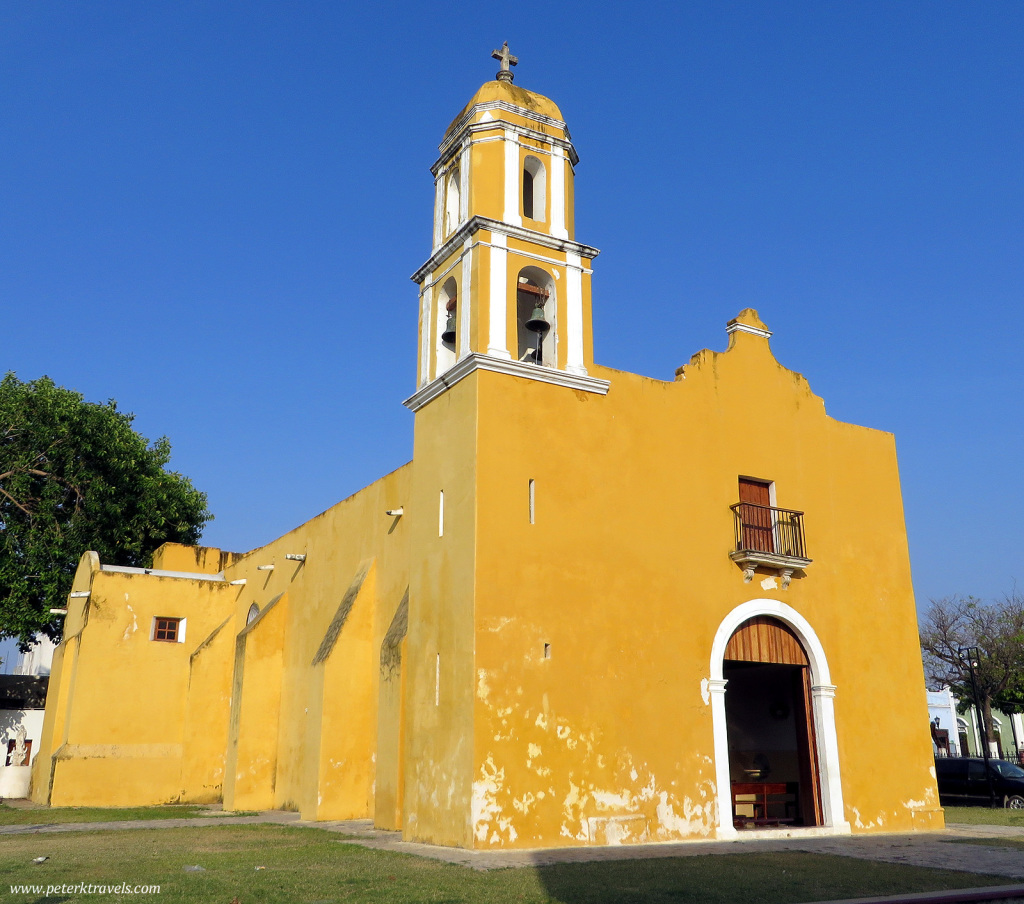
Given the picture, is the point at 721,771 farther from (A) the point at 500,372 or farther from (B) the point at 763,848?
(A) the point at 500,372

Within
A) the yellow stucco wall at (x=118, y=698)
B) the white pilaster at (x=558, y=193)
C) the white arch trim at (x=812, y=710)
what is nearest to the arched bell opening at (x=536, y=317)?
the white pilaster at (x=558, y=193)

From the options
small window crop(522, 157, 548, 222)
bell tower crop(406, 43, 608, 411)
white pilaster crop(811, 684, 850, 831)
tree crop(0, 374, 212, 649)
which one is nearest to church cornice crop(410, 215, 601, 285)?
bell tower crop(406, 43, 608, 411)

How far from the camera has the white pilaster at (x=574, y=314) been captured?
14.7 metres

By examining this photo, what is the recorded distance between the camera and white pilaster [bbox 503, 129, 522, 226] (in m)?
15.1

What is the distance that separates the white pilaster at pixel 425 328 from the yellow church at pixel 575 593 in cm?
4

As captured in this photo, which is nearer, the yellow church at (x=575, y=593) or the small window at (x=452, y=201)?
the yellow church at (x=575, y=593)

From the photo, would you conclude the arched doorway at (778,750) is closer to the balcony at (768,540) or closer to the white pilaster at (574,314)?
the balcony at (768,540)

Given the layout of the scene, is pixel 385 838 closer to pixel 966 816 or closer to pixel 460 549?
pixel 460 549

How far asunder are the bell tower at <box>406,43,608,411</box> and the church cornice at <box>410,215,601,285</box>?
17 mm

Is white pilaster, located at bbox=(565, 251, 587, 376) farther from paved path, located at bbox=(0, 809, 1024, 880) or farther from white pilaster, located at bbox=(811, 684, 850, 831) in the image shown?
paved path, located at bbox=(0, 809, 1024, 880)

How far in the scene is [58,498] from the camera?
2708cm

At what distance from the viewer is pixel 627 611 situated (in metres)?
13.9

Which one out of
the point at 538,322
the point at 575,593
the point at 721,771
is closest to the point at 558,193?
the point at 538,322

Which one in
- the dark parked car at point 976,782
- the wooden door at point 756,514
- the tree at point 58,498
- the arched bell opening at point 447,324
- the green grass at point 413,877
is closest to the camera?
the green grass at point 413,877
